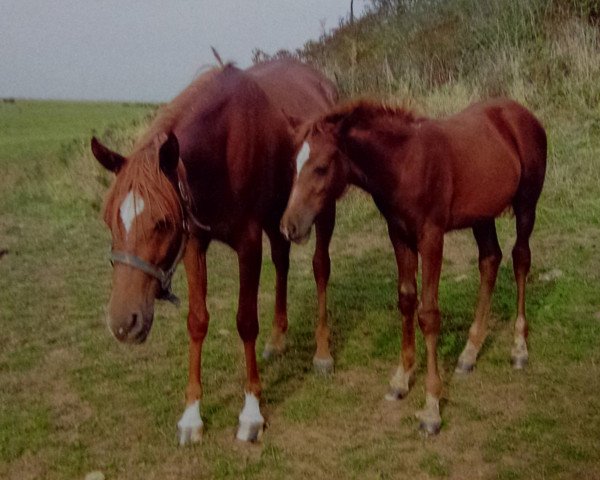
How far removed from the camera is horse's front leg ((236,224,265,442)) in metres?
3.49

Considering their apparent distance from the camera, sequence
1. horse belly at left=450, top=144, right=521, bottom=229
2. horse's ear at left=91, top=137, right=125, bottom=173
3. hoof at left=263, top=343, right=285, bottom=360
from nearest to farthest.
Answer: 1. horse's ear at left=91, top=137, right=125, bottom=173
2. horse belly at left=450, top=144, right=521, bottom=229
3. hoof at left=263, top=343, right=285, bottom=360

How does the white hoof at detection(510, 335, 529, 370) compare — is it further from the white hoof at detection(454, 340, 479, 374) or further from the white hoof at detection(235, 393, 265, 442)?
the white hoof at detection(235, 393, 265, 442)

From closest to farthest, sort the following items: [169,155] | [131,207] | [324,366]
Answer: [131,207]
[169,155]
[324,366]

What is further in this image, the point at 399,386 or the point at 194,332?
the point at 399,386

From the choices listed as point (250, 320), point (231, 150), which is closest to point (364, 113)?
point (231, 150)

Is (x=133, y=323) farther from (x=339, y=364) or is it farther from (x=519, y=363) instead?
(x=519, y=363)

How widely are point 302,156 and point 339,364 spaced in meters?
1.73

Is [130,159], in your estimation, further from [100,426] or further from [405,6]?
[405,6]

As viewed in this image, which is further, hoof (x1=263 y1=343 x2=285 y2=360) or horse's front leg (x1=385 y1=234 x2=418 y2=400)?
hoof (x1=263 y1=343 x2=285 y2=360)

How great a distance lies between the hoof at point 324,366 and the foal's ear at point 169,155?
1.97 meters

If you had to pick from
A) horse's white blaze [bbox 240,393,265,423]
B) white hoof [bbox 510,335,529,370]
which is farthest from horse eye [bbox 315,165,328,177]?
white hoof [bbox 510,335,529,370]

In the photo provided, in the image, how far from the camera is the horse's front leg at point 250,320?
11.4 feet

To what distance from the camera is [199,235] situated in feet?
11.6

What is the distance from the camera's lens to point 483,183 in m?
3.82
